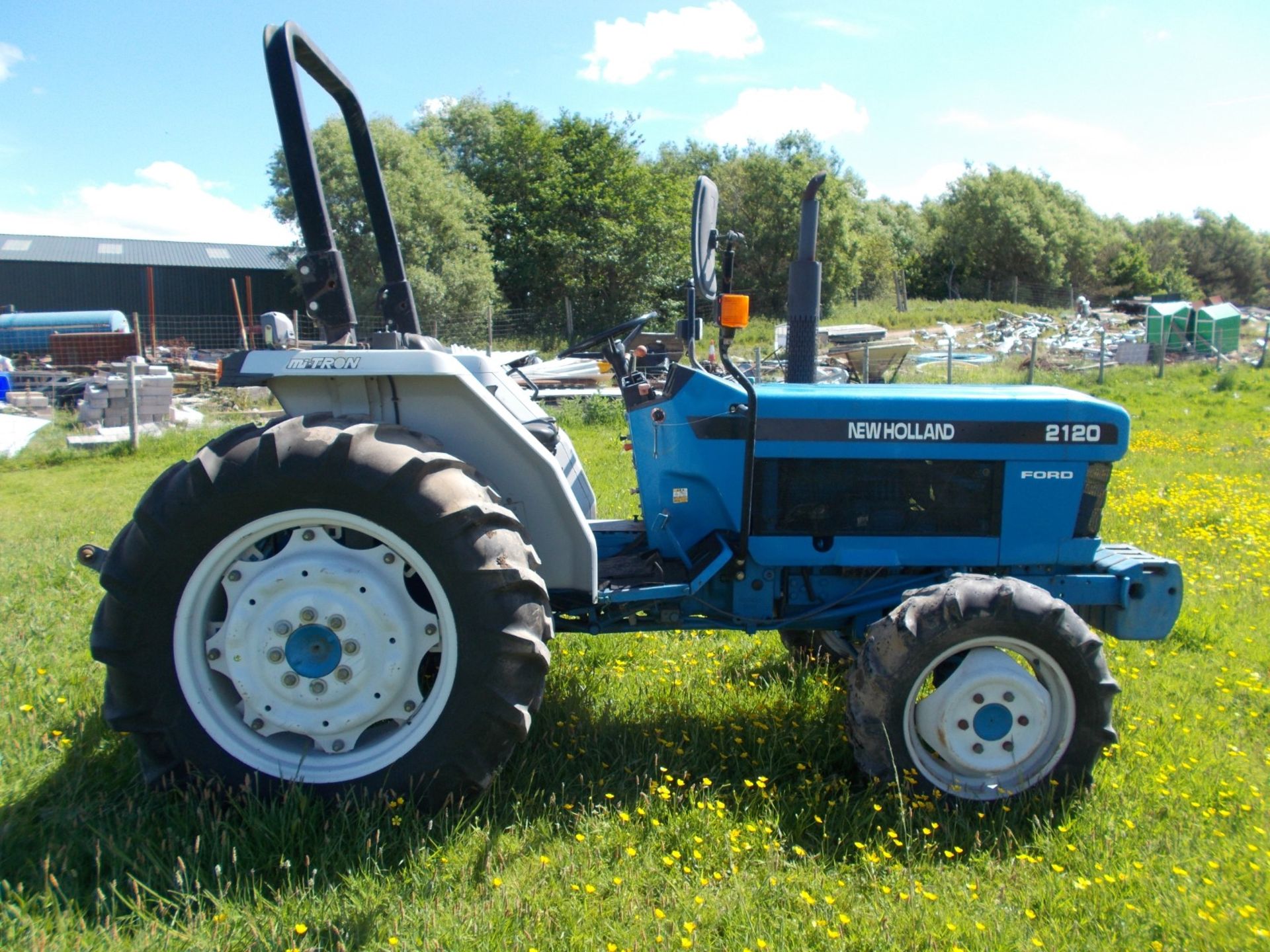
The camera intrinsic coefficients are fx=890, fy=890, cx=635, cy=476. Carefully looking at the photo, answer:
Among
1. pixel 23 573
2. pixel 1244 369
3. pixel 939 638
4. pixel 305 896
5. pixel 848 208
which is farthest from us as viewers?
pixel 848 208

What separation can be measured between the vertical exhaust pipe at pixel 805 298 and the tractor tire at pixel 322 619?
1.48 meters

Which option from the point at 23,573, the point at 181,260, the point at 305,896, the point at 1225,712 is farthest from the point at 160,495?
the point at 181,260

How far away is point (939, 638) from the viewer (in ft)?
9.27

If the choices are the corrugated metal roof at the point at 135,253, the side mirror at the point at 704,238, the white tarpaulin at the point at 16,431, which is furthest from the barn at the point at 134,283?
the side mirror at the point at 704,238

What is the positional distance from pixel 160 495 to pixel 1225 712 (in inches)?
166

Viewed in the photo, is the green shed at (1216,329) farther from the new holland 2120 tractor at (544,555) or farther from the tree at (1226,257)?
the tree at (1226,257)

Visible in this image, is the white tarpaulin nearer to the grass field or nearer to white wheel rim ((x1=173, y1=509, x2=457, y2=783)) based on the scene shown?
the grass field

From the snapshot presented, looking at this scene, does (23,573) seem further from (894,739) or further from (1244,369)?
(1244,369)

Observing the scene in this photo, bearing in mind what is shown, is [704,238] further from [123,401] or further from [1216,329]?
[1216,329]

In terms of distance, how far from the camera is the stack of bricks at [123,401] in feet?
42.9

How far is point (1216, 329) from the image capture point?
2317 centimetres

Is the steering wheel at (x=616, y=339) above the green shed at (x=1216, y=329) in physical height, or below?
below

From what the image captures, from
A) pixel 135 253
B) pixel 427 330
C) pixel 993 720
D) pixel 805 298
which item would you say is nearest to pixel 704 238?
pixel 805 298

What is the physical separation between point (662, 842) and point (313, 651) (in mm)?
1210
